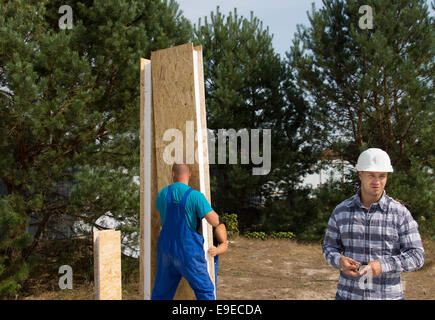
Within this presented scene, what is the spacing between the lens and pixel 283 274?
7645 millimetres

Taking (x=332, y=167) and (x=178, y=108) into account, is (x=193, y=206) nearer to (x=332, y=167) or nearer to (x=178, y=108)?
(x=178, y=108)

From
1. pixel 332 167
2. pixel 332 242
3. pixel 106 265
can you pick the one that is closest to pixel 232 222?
pixel 332 167

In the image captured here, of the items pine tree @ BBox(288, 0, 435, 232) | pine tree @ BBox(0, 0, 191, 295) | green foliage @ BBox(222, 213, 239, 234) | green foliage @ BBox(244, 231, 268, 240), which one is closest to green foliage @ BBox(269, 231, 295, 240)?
green foliage @ BBox(244, 231, 268, 240)

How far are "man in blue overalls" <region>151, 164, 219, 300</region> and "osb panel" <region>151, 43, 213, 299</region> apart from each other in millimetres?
457

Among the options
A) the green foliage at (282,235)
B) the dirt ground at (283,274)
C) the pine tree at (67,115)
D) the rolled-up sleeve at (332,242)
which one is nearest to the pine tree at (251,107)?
the green foliage at (282,235)

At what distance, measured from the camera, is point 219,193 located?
427 inches

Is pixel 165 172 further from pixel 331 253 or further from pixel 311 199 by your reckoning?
pixel 311 199

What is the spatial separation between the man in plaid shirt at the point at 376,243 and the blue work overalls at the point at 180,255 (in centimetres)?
131

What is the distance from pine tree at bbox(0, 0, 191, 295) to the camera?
5438 millimetres

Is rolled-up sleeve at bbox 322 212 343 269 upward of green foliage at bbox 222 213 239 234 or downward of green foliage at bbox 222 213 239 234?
upward

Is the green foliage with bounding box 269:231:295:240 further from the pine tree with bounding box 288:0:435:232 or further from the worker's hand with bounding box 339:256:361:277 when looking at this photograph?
the worker's hand with bounding box 339:256:361:277

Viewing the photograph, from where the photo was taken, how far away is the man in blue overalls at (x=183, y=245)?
11.2 feet

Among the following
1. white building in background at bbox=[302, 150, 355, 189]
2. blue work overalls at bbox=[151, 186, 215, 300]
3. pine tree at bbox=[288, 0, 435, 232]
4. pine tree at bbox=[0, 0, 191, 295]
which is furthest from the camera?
white building in background at bbox=[302, 150, 355, 189]
